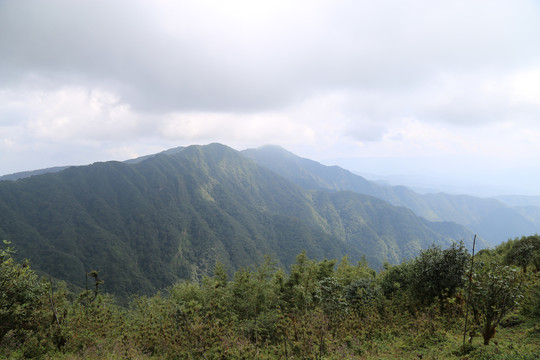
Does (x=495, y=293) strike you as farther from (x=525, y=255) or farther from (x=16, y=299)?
(x=525, y=255)

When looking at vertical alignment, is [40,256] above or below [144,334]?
below

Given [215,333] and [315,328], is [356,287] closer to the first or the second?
[315,328]

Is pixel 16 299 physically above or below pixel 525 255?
above

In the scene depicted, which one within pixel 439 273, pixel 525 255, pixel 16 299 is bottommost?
pixel 525 255

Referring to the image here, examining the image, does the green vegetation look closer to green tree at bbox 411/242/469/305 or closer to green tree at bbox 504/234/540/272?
green tree at bbox 411/242/469/305

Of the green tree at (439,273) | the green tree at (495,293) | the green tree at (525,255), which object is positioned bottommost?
the green tree at (525,255)

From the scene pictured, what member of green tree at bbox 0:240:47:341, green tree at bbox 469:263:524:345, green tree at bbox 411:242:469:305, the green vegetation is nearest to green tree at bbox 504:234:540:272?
green tree at bbox 411:242:469:305

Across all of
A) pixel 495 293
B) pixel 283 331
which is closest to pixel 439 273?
pixel 495 293

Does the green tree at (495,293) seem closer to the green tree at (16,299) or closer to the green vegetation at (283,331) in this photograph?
the green vegetation at (283,331)

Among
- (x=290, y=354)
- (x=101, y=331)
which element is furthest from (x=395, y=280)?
(x=101, y=331)

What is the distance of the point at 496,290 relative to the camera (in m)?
10.0

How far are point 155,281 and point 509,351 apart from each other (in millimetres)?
217544

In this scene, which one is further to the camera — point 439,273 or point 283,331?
point 439,273

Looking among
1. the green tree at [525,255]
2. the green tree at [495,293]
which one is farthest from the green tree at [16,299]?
the green tree at [525,255]
